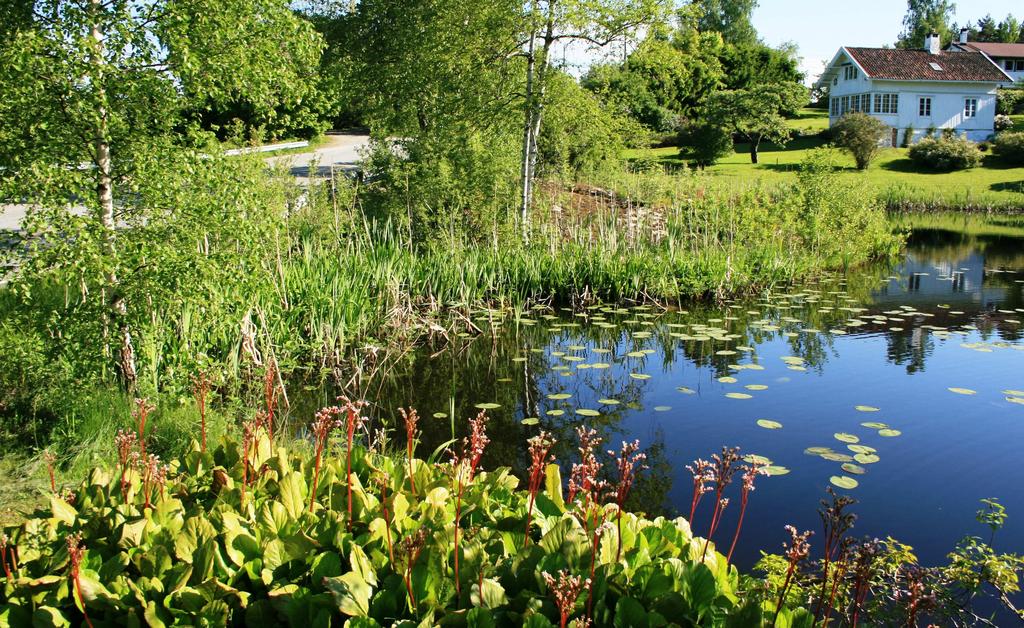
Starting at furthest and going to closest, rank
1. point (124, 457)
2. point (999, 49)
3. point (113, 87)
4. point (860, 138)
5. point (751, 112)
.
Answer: point (999, 49) → point (751, 112) → point (860, 138) → point (113, 87) → point (124, 457)

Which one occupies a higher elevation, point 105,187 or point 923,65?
point 923,65

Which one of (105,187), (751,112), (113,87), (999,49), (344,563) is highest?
(999,49)

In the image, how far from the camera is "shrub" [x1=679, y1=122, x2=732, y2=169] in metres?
38.9

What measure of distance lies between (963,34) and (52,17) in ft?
259

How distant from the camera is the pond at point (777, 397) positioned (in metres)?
5.55

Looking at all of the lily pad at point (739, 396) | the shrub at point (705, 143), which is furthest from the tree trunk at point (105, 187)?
the shrub at point (705, 143)

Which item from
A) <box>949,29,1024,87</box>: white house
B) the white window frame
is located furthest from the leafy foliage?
<box>949,29,1024,87</box>: white house

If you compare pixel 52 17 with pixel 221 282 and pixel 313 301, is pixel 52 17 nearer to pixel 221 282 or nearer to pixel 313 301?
pixel 221 282

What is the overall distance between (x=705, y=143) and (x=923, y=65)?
22.9 meters

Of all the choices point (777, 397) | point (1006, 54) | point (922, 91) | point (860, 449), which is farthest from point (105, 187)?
point (1006, 54)

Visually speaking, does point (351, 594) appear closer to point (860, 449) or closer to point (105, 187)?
point (105, 187)

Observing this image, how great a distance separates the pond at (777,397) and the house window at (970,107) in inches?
1794

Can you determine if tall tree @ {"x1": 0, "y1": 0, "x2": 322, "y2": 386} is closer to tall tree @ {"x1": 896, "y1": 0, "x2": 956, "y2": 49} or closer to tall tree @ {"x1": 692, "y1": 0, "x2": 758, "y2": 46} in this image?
tall tree @ {"x1": 692, "y1": 0, "x2": 758, "y2": 46}

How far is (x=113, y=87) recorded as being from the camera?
5.24m
